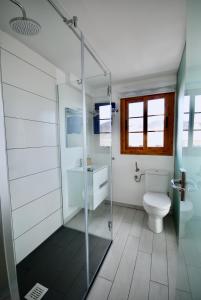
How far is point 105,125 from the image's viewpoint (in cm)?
252

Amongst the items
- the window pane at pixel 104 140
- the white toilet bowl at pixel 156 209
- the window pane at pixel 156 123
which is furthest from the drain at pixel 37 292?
the window pane at pixel 156 123

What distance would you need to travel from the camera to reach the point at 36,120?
1765 millimetres

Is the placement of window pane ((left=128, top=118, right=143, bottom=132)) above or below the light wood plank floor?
above

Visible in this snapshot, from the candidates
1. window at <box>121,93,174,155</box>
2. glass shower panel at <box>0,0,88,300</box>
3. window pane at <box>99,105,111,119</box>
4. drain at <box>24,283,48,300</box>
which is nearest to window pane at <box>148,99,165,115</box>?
window at <box>121,93,174,155</box>

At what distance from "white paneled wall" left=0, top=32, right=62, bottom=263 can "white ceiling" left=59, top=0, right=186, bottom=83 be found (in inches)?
28.5

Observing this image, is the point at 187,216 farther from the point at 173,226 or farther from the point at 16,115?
the point at 16,115

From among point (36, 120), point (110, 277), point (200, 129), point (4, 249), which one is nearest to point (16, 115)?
point (36, 120)

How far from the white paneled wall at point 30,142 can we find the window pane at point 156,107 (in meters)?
1.57

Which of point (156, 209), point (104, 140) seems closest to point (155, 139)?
point (104, 140)

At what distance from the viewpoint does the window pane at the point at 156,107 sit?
8.15 ft

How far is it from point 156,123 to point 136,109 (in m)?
0.44

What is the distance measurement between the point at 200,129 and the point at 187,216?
25.6 inches

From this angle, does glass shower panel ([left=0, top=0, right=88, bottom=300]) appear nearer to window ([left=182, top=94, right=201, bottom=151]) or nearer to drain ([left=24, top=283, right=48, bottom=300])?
drain ([left=24, top=283, right=48, bottom=300])

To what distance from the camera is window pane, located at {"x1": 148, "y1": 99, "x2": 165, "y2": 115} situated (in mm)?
2485
